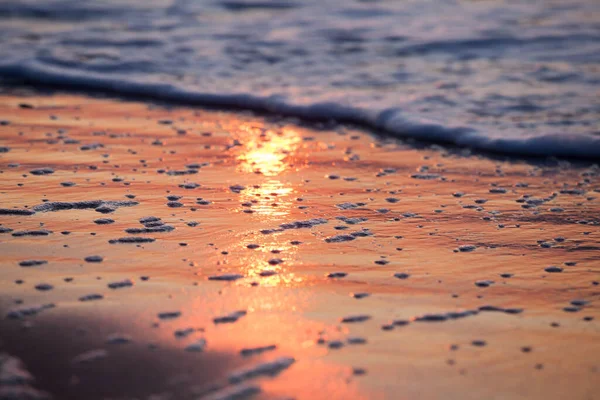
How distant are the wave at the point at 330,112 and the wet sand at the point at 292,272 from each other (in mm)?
254

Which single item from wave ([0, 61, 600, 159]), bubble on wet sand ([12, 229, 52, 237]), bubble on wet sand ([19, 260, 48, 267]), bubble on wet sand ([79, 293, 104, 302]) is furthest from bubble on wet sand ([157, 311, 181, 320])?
wave ([0, 61, 600, 159])

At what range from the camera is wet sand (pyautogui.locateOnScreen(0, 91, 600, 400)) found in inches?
98.7

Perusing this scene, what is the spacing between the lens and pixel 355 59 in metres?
8.21

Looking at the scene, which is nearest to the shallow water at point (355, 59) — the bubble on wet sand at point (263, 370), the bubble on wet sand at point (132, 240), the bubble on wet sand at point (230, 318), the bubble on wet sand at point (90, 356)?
the bubble on wet sand at point (132, 240)

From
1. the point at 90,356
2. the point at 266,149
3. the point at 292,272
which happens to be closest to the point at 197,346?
the point at 90,356

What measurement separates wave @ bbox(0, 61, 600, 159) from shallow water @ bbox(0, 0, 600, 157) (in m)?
0.01

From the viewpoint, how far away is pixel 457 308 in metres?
2.98

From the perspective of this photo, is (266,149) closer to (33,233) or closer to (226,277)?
(33,233)

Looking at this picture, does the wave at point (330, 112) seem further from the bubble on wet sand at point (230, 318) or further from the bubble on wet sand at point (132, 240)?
the bubble on wet sand at point (230, 318)

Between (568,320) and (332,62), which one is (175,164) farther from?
(332,62)

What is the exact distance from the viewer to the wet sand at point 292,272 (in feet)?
8.23

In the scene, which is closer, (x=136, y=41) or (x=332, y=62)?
(x=332, y=62)

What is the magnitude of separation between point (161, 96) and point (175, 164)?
2.29 metres

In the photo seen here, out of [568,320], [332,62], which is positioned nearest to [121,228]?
[568,320]
